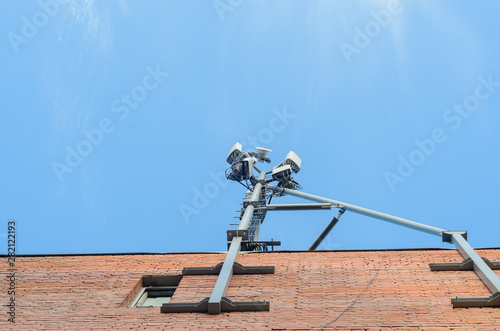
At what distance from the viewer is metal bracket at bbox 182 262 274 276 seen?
1300 cm

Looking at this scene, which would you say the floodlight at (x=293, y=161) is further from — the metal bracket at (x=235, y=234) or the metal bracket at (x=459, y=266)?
the metal bracket at (x=459, y=266)

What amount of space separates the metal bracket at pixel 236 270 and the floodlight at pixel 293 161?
13.0 metres

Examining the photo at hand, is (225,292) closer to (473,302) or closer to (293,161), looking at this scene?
(473,302)

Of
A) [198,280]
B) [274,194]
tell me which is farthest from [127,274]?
[274,194]

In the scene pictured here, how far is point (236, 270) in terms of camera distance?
1305 centimetres

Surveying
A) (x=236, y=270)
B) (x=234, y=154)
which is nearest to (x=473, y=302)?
(x=236, y=270)

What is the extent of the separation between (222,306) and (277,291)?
1368 millimetres

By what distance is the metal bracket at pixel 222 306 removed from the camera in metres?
11.0

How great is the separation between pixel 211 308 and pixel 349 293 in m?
2.63

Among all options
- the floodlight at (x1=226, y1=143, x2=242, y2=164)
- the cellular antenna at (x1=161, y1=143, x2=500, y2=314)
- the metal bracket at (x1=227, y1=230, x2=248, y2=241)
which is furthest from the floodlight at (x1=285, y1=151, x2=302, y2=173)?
the metal bracket at (x1=227, y1=230, x2=248, y2=241)

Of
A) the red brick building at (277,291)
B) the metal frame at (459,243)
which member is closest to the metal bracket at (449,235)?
the metal frame at (459,243)

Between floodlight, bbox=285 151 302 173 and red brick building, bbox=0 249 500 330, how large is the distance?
37.0ft

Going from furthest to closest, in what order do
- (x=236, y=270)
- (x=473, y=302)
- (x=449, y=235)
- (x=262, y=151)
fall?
(x=262, y=151)
(x=449, y=235)
(x=236, y=270)
(x=473, y=302)

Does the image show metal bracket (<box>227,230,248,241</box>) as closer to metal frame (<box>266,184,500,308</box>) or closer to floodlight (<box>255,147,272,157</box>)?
metal frame (<box>266,184,500,308</box>)
